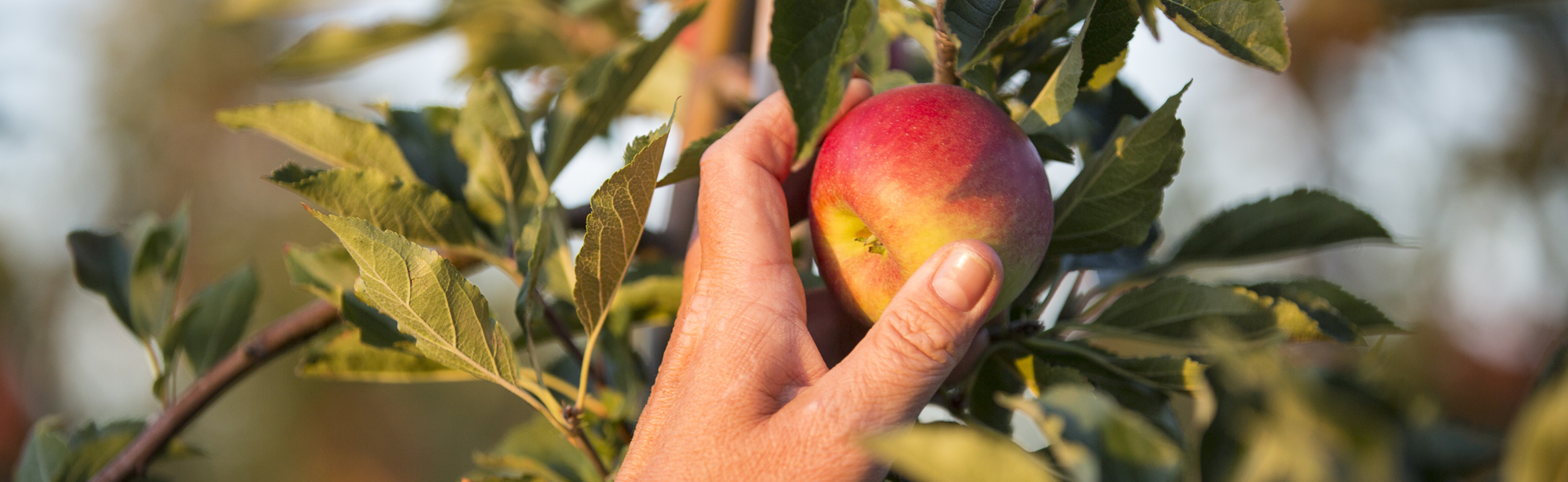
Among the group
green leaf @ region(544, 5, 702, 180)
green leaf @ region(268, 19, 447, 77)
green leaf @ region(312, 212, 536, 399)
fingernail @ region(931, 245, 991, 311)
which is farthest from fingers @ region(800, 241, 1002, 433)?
green leaf @ region(268, 19, 447, 77)

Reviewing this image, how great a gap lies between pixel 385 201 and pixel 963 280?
41cm

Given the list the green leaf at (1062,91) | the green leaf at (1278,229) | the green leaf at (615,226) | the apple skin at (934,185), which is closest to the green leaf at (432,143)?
the green leaf at (615,226)

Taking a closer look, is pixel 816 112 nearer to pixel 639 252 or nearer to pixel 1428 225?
pixel 639 252

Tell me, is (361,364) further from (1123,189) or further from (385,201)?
(1123,189)

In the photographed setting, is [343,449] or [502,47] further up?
[502,47]

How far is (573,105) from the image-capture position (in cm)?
72

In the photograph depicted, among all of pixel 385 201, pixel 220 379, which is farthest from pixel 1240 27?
pixel 220 379

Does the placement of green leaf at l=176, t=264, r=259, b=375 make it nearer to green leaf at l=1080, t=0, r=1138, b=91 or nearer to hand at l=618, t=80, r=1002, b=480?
hand at l=618, t=80, r=1002, b=480

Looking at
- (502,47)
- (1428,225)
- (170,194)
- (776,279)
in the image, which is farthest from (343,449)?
(1428,225)

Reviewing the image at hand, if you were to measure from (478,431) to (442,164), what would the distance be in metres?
8.55

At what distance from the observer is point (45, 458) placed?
73 centimetres

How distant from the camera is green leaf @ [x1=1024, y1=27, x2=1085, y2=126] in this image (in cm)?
41

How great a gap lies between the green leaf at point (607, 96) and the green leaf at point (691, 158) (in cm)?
13

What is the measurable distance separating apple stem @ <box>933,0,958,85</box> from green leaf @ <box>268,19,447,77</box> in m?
0.78
